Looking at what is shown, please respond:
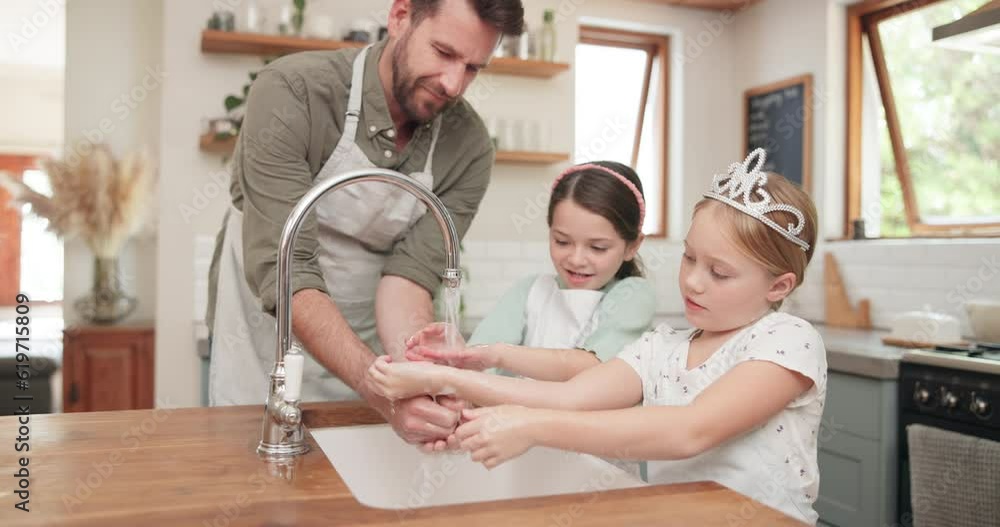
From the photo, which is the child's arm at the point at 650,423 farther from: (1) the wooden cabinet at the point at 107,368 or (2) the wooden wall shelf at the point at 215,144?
(1) the wooden cabinet at the point at 107,368

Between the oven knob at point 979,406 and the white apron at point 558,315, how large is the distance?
1.28m

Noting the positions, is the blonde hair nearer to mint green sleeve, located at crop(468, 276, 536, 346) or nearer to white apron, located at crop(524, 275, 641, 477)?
white apron, located at crop(524, 275, 641, 477)

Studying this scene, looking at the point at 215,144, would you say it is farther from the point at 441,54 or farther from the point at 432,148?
the point at 441,54

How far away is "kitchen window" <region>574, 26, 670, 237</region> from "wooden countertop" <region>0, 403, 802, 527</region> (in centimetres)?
325

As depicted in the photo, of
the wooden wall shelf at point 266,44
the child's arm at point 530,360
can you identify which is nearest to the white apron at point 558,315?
the child's arm at point 530,360

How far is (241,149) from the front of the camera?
1816 millimetres

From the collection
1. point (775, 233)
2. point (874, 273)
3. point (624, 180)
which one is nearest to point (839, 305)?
point (874, 273)

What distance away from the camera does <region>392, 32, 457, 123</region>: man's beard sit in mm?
1745

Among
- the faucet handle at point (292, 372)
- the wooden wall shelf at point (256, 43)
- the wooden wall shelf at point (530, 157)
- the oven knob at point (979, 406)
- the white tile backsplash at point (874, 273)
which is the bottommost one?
the oven knob at point (979, 406)

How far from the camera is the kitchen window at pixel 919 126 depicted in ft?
10.5

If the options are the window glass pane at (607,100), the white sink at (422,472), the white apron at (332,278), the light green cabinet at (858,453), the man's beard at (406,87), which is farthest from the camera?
the window glass pane at (607,100)

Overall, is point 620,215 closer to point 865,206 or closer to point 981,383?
point 981,383

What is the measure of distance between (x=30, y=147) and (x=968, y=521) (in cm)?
940

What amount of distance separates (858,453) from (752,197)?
163 cm
